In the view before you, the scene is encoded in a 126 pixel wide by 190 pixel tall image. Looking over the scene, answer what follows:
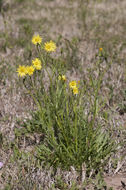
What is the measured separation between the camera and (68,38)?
4.18 metres

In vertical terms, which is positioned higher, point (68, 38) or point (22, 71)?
point (22, 71)

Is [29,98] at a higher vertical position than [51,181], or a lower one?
higher

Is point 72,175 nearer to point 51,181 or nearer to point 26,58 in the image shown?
point 51,181

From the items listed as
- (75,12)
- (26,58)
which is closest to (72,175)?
(26,58)

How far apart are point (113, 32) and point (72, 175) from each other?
3.22 m

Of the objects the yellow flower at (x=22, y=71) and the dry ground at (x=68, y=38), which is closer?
the yellow flower at (x=22, y=71)

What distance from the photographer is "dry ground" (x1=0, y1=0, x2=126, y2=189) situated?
224cm

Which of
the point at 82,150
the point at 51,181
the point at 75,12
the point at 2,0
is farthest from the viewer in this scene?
the point at 2,0

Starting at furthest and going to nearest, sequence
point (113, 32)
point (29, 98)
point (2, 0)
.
Answer: 1. point (2, 0)
2. point (113, 32)
3. point (29, 98)

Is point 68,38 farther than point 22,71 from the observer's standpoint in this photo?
Yes

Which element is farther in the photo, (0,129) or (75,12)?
(75,12)

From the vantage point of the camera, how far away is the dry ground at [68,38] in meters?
2.24

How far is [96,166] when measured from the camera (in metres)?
1.89

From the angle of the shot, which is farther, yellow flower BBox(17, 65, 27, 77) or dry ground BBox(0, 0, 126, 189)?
dry ground BBox(0, 0, 126, 189)
